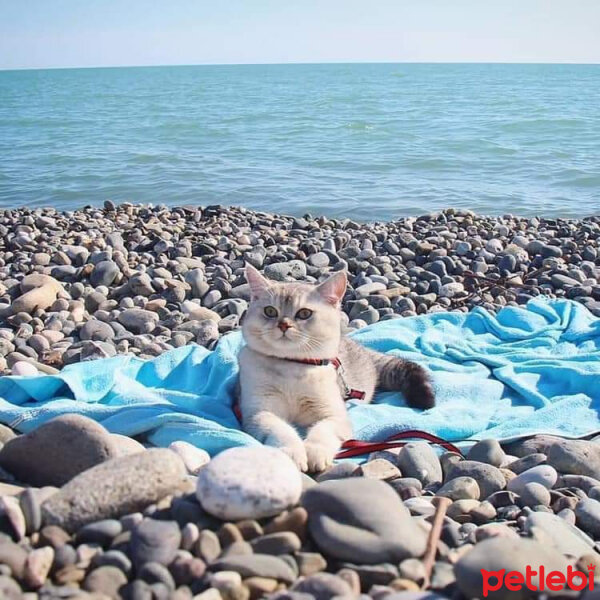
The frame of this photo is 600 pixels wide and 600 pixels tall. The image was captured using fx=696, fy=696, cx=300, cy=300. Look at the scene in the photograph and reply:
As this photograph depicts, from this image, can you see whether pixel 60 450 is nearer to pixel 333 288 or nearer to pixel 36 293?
pixel 333 288

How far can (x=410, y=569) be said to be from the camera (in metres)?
2.03

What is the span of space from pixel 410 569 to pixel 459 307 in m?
4.73

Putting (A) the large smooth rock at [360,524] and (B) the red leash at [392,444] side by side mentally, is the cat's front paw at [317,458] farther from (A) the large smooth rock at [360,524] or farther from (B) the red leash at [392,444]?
(A) the large smooth rock at [360,524]

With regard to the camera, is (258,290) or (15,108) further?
(15,108)

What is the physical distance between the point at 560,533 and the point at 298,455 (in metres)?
1.17

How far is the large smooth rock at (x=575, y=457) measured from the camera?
354 centimetres

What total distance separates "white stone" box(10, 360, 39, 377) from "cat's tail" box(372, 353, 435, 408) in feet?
7.66

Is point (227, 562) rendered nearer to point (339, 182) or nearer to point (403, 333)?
point (403, 333)

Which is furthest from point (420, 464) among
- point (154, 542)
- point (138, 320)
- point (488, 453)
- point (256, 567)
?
point (138, 320)

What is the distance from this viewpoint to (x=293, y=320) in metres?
3.80

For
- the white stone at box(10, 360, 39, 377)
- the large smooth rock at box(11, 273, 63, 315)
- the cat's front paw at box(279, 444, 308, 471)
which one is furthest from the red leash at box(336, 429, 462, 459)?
the large smooth rock at box(11, 273, 63, 315)

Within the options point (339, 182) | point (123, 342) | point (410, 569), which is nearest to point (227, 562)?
point (410, 569)

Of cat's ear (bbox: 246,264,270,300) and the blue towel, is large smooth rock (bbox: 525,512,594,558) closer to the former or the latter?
the blue towel

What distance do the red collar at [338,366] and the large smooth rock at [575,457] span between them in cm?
122
